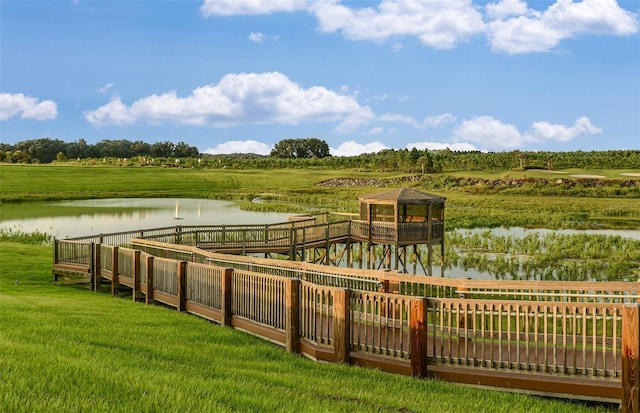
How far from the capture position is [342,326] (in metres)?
10.6

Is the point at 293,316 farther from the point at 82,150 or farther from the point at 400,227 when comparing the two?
the point at 82,150

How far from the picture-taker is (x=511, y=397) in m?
9.16

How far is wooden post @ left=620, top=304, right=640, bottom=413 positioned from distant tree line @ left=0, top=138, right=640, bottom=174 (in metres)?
102

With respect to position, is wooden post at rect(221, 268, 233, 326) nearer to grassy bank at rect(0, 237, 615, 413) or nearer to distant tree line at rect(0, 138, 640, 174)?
grassy bank at rect(0, 237, 615, 413)

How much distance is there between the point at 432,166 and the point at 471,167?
1263 cm

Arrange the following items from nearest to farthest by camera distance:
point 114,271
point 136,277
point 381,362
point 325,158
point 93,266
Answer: point 381,362 → point 136,277 → point 114,271 → point 93,266 → point 325,158

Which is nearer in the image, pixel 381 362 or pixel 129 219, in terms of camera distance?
pixel 381 362

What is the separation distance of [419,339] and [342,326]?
4.30 feet

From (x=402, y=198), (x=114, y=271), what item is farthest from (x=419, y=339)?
(x=402, y=198)

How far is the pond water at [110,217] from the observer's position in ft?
150

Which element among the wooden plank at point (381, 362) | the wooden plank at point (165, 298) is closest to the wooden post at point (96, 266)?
the wooden plank at point (165, 298)

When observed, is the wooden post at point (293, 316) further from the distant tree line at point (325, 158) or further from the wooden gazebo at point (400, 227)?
the distant tree line at point (325, 158)

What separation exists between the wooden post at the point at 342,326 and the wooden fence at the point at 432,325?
0.05 feet

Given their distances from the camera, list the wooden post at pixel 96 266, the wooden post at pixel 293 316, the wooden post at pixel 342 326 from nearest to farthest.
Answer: the wooden post at pixel 342 326 → the wooden post at pixel 293 316 → the wooden post at pixel 96 266
